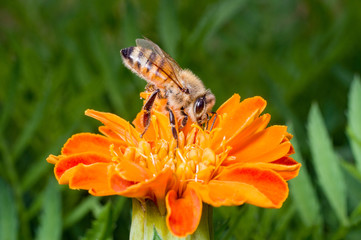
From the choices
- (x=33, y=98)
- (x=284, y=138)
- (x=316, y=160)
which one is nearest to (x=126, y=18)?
(x=33, y=98)

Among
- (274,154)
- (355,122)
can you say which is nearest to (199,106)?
(274,154)

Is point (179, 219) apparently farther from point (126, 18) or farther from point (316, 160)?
point (126, 18)

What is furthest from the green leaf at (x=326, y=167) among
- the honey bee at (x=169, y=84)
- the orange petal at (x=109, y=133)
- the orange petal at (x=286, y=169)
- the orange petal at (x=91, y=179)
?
the orange petal at (x=91, y=179)

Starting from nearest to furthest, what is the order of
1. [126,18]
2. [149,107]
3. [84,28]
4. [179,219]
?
[179,219], [149,107], [126,18], [84,28]

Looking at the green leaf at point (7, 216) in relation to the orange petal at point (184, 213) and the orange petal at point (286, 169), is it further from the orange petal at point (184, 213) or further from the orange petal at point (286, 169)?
the orange petal at point (286, 169)

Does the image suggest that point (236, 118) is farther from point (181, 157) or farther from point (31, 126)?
point (31, 126)
